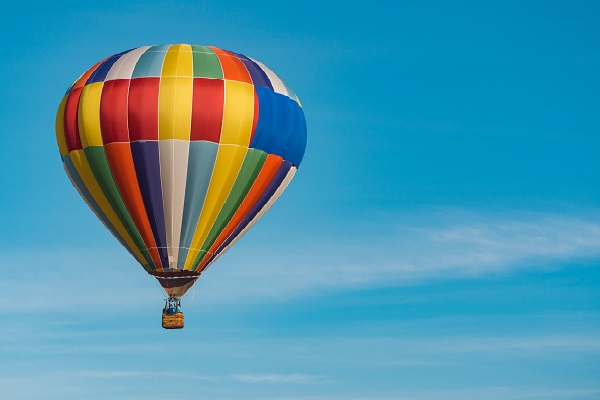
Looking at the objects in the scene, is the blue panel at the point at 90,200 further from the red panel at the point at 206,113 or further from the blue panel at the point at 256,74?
the blue panel at the point at 256,74

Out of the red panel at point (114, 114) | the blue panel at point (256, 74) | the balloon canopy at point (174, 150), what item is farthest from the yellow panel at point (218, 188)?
the red panel at point (114, 114)

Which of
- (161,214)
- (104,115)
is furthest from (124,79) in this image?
(161,214)

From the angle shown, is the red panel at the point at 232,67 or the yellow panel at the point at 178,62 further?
the red panel at the point at 232,67

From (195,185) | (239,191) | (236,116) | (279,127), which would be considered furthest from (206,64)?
(239,191)

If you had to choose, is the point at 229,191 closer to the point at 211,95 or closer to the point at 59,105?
the point at 211,95

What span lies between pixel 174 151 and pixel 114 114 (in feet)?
7.82

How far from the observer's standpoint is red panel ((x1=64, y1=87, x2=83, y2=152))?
55438 mm

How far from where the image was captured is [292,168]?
57.1 metres

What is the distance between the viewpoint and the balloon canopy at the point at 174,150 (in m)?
54.4

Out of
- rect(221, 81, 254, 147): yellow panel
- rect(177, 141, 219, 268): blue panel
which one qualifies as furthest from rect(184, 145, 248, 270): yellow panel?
rect(221, 81, 254, 147): yellow panel

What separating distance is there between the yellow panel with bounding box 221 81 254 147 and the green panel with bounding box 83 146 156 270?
4047mm

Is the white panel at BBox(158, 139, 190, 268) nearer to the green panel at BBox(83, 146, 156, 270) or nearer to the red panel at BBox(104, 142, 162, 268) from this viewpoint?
the red panel at BBox(104, 142, 162, 268)

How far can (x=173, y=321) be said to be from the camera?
180 feet

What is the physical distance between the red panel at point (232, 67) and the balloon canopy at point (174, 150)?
0.16ft
